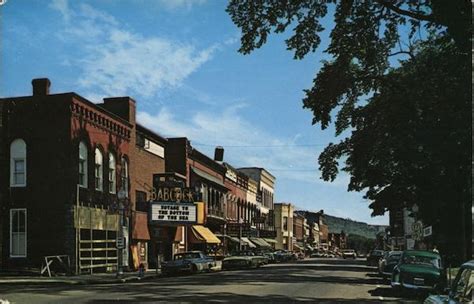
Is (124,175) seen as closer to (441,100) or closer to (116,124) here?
(116,124)

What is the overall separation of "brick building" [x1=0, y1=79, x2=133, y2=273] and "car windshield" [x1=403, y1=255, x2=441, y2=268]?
16.5m

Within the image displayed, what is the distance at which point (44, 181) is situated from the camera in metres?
34.0

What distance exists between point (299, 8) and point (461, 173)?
40.3 ft

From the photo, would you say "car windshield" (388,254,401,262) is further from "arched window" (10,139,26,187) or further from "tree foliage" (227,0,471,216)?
"arched window" (10,139,26,187)

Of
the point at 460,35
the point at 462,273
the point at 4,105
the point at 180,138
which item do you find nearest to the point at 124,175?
the point at 4,105

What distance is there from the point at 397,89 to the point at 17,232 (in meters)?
20.6

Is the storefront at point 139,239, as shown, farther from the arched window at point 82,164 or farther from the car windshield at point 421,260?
the car windshield at point 421,260

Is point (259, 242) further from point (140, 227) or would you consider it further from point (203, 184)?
point (140, 227)

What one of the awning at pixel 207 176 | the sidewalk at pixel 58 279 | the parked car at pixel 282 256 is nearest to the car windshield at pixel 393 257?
the sidewalk at pixel 58 279

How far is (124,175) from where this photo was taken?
135ft

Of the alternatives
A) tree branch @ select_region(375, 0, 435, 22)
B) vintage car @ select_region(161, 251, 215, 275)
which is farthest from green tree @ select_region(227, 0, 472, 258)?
vintage car @ select_region(161, 251, 215, 275)

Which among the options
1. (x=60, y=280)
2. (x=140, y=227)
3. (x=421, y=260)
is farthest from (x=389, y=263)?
(x=140, y=227)

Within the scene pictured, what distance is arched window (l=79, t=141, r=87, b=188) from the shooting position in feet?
116

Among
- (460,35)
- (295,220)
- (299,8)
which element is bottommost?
(295,220)
